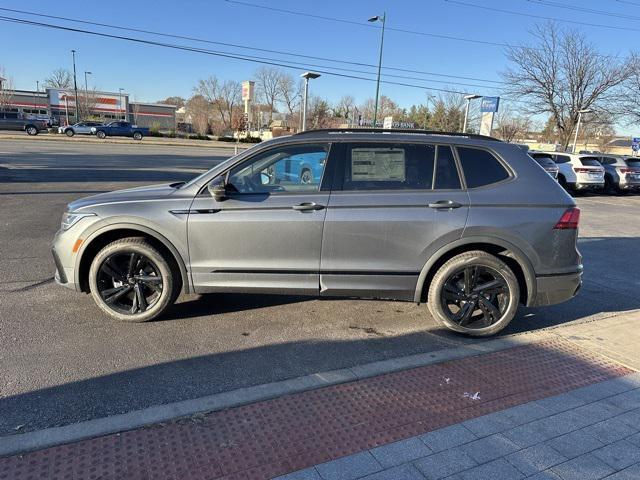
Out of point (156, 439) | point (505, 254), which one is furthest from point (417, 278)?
point (156, 439)

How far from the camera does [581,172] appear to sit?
1762 centimetres

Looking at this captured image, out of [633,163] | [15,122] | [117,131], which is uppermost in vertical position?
[15,122]

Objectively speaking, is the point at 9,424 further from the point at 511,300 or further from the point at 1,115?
the point at 1,115

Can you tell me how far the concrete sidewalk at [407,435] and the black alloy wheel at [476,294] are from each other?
0.61 meters

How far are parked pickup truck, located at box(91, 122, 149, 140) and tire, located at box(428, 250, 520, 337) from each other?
49.3m

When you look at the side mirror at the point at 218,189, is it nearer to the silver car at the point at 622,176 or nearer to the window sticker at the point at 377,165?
the window sticker at the point at 377,165

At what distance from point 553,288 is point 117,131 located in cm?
5125

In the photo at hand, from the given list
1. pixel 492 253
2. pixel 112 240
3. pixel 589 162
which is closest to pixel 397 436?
pixel 492 253

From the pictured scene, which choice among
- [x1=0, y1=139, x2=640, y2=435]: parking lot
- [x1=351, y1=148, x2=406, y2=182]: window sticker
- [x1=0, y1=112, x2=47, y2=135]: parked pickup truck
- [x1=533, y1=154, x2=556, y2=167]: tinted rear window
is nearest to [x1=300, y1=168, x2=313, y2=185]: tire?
[x1=351, y1=148, x2=406, y2=182]: window sticker

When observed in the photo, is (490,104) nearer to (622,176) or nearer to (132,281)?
(622,176)

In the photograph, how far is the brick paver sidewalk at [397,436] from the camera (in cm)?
237

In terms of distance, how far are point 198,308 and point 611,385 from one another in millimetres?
3684

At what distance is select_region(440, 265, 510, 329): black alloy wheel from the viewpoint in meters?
4.11

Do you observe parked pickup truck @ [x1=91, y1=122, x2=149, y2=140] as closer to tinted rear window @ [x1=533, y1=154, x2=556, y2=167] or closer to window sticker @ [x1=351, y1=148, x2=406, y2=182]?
tinted rear window @ [x1=533, y1=154, x2=556, y2=167]
